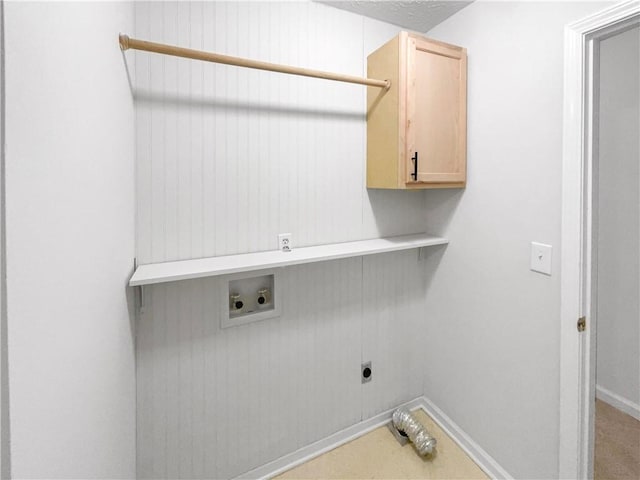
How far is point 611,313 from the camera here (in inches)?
81.8

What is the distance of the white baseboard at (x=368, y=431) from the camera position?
162 cm

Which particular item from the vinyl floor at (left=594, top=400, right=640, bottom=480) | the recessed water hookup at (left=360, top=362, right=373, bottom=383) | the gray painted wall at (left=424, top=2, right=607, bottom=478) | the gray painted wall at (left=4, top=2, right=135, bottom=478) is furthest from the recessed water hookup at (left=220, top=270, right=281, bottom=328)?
the vinyl floor at (left=594, top=400, right=640, bottom=480)

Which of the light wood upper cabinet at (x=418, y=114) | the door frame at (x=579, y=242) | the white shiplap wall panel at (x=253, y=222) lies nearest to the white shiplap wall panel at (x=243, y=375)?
the white shiplap wall panel at (x=253, y=222)

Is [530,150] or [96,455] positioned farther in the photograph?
[530,150]

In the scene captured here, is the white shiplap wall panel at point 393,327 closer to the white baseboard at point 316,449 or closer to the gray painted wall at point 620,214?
the white baseboard at point 316,449

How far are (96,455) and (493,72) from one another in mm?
2069

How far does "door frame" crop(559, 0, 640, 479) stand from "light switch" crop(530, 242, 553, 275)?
0.06 meters

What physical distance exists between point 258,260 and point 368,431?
1.32 m

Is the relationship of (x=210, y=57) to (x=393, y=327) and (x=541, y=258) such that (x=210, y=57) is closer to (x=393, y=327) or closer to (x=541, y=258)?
(x=541, y=258)

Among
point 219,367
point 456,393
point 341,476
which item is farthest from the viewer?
point 456,393

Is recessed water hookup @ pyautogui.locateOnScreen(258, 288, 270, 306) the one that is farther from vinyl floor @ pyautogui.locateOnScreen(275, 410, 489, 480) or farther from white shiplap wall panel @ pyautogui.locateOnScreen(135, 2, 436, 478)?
vinyl floor @ pyautogui.locateOnScreen(275, 410, 489, 480)

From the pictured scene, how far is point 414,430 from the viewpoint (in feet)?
5.82

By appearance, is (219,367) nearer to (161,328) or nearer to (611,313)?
(161,328)

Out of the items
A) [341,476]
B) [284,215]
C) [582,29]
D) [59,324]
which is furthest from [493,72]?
[341,476]
